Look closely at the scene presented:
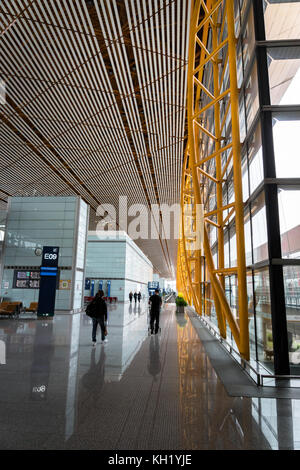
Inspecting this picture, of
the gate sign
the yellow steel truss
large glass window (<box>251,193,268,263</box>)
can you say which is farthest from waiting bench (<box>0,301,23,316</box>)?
large glass window (<box>251,193,268,263</box>)

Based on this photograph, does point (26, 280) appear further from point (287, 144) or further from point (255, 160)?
point (287, 144)

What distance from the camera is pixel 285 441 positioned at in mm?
2799

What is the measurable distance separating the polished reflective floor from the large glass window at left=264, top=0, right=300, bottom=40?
6667mm

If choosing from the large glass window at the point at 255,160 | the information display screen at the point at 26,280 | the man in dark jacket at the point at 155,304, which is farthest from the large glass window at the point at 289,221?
the information display screen at the point at 26,280

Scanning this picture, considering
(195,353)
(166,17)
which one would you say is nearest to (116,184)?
(166,17)

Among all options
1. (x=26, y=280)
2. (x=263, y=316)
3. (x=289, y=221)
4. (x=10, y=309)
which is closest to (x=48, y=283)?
(x=10, y=309)

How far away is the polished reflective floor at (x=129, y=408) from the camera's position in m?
2.76

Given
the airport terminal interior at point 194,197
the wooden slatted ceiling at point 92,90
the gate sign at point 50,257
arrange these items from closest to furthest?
the airport terminal interior at point 194,197 < the wooden slatted ceiling at point 92,90 < the gate sign at point 50,257

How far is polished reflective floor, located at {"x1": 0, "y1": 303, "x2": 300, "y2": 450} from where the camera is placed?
9.04 feet

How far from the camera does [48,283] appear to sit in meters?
15.1

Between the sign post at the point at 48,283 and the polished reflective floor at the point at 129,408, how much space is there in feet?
28.3

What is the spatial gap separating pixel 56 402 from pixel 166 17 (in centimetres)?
1009

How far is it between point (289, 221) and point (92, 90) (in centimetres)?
1006

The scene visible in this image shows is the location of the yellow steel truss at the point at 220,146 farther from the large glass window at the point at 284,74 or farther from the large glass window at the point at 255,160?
the large glass window at the point at 284,74
